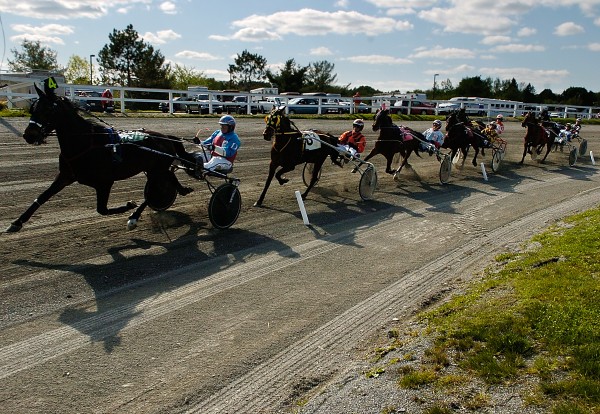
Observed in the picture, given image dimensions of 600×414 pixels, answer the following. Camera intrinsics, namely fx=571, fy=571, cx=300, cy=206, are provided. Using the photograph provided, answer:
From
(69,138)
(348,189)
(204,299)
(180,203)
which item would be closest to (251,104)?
(348,189)

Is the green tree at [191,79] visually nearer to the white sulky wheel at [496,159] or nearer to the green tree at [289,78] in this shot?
the green tree at [289,78]

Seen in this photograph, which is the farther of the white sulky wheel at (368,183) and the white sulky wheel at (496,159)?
the white sulky wheel at (496,159)

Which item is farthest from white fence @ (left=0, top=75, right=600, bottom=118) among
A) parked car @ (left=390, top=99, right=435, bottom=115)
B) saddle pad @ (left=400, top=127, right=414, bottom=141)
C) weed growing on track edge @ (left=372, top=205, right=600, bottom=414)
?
weed growing on track edge @ (left=372, top=205, right=600, bottom=414)

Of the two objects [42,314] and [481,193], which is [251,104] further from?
[42,314]

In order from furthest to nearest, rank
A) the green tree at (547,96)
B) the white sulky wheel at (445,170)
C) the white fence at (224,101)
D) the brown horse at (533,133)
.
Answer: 1. the green tree at (547,96)
2. the white fence at (224,101)
3. the brown horse at (533,133)
4. the white sulky wheel at (445,170)

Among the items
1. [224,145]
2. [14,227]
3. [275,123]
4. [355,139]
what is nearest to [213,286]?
[14,227]

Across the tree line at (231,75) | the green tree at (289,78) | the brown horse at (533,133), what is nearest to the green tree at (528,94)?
the tree line at (231,75)

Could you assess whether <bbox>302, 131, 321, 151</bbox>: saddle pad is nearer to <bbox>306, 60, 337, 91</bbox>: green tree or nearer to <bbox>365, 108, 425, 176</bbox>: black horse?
<bbox>365, 108, 425, 176</bbox>: black horse

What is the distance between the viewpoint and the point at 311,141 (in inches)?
477

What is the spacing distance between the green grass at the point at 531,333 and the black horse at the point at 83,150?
16.5 feet

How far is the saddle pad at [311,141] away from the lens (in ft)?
39.4

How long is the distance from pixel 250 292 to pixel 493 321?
110 inches

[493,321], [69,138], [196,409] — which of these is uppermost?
[69,138]

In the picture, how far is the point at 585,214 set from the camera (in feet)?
37.3
